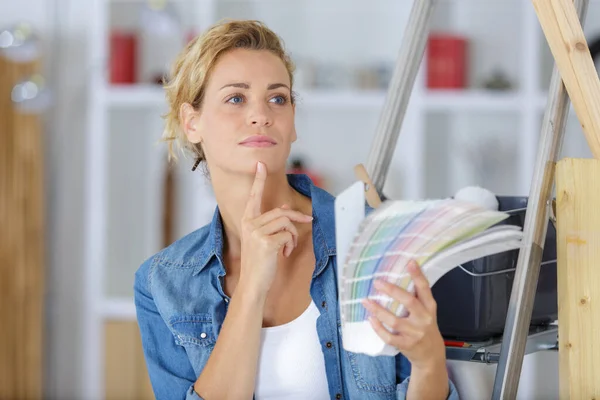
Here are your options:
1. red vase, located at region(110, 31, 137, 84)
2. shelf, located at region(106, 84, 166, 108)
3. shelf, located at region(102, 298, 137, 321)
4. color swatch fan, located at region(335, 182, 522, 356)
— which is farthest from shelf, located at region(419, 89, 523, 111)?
color swatch fan, located at region(335, 182, 522, 356)

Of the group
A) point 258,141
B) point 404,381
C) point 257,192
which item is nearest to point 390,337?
point 404,381

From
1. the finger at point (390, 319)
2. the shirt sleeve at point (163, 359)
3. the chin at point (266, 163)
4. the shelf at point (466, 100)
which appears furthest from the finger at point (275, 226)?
the shelf at point (466, 100)

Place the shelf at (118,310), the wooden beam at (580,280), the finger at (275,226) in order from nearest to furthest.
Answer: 1. the wooden beam at (580,280)
2. the finger at (275,226)
3. the shelf at (118,310)

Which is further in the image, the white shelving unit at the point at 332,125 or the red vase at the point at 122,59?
the red vase at the point at 122,59

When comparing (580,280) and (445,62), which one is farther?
(445,62)

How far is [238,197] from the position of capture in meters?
1.81

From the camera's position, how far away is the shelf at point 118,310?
4438 millimetres

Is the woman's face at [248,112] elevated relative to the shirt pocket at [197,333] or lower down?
elevated

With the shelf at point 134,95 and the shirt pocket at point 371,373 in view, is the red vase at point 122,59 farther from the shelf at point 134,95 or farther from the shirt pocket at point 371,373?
the shirt pocket at point 371,373

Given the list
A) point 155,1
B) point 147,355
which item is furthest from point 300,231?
point 155,1

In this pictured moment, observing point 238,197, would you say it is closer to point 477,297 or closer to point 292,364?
point 292,364

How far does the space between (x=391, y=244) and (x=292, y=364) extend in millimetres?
492

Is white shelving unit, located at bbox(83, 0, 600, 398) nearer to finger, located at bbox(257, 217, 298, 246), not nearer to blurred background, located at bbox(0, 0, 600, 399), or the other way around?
blurred background, located at bbox(0, 0, 600, 399)

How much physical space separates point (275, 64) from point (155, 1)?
2369 mm
